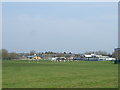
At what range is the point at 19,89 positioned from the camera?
15430 mm

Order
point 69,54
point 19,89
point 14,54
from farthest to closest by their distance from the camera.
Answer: point 69,54 < point 14,54 < point 19,89

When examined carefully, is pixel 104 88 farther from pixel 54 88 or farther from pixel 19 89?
pixel 19 89

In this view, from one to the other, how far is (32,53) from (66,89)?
6755 inches

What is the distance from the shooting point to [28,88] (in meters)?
16.0

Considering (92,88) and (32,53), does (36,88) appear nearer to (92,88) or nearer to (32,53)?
(92,88)

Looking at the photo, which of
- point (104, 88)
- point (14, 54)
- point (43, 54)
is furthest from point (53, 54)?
point (104, 88)

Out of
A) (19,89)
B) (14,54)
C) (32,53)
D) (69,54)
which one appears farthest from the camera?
(69,54)

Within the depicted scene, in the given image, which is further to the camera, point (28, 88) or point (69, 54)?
point (69, 54)

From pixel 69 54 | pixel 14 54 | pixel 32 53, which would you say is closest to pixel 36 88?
pixel 14 54

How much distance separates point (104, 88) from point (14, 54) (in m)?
148

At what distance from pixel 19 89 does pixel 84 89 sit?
3.34 meters

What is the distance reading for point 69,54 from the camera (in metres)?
200

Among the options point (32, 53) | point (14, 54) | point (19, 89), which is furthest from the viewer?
point (32, 53)

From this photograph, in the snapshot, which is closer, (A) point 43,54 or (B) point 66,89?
(B) point 66,89
